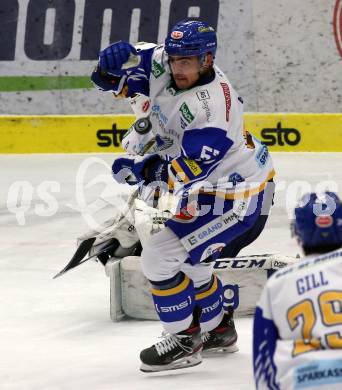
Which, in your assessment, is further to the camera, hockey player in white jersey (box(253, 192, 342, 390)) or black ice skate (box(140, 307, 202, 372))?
black ice skate (box(140, 307, 202, 372))

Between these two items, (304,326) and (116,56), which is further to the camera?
(116,56)

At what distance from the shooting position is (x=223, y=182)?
448cm

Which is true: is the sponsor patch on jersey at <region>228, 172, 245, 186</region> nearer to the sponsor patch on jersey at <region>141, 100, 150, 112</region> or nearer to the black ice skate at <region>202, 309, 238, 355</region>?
the sponsor patch on jersey at <region>141, 100, 150, 112</region>

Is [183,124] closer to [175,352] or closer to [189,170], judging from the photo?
[189,170]

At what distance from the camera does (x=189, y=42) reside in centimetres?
432

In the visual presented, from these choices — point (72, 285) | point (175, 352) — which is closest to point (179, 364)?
point (175, 352)

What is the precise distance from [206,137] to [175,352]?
853mm

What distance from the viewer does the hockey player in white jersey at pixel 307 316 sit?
2758mm

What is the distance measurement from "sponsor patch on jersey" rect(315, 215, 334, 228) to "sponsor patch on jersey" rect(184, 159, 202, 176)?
1.48 metres

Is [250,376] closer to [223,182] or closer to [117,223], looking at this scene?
[223,182]

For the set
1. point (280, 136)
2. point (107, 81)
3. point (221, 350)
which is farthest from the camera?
point (280, 136)

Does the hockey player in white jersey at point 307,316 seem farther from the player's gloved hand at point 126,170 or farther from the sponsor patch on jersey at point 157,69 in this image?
the player's gloved hand at point 126,170

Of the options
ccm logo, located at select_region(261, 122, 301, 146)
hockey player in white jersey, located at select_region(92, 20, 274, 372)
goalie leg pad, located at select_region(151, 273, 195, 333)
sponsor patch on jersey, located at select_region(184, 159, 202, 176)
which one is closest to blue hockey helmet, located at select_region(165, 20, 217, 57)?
hockey player in white jersey, located at select_region(92, 20, 274, 372)

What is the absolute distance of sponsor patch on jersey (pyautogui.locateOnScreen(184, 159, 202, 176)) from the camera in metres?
4.27
